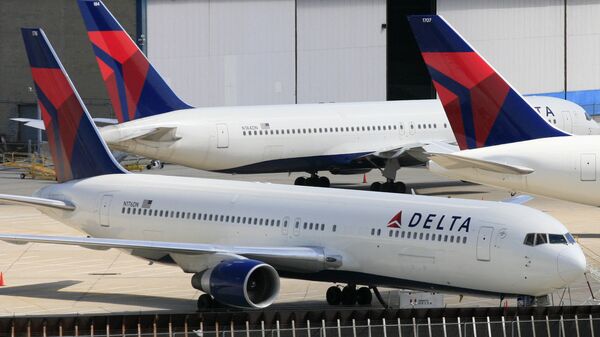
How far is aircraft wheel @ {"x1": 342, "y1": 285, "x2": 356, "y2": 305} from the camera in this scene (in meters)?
34.8

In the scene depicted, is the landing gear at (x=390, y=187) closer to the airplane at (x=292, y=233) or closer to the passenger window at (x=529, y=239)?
the airplane at (x=292, y=233)

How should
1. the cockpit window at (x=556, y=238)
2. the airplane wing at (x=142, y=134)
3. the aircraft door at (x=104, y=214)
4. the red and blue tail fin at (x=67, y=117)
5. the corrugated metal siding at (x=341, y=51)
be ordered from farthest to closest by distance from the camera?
the corrugated metal siding at (x=341, y=51) < the airplane wing at (x=142, y=134) < the red and blue tail fin at (x=67, y=117) < the aircraft door at (x=104, y=214) < the cockpit window at (x=556, y=238)

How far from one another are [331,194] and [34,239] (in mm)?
7621

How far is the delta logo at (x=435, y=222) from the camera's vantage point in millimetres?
31719

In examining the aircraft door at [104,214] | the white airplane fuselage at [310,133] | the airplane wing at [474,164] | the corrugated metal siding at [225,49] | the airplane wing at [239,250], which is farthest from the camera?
the corrugated metal siding at [225,49]

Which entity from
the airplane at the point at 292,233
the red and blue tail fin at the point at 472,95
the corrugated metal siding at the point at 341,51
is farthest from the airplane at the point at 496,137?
the corrugated metal siding at the point at 341,51

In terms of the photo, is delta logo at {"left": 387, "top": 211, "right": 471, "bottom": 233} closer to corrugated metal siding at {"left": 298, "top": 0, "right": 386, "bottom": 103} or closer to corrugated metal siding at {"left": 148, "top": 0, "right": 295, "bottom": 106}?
corrugated metal siding at {"left": 298, "top": 0, "right": 386, "bottom": 103}

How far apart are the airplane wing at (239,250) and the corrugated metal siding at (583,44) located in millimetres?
54416

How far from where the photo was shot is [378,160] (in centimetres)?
6169

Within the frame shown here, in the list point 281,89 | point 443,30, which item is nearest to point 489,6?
point 281,89

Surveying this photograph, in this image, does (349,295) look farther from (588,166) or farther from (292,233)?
(588,166)

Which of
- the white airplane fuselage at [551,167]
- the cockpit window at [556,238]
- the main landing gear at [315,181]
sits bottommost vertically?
the main landing gear at [315,181]

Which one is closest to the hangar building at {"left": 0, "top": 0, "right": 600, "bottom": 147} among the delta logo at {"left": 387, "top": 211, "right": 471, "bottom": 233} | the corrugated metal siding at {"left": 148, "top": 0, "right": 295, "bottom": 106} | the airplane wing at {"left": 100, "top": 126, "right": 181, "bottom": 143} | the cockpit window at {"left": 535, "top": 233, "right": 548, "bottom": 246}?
the corrugated metal siding at {"left": 148, "top": 0, "right": 295, "bottom": 106}

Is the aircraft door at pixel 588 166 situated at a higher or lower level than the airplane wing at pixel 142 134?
lower
